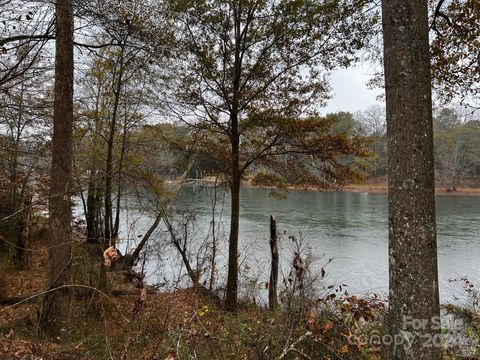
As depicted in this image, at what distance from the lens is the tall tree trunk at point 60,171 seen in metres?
4.54

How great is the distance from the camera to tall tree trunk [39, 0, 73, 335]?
14.9 feet

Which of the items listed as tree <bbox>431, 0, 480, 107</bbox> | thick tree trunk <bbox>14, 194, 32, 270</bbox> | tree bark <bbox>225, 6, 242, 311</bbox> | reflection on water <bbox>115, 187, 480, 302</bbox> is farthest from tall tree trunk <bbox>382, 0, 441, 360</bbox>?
reflection on water <bbox>115, 187, 480, 302</bbox>

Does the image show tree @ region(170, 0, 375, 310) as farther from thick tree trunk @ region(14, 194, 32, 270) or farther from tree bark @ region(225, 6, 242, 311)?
thick tree trunk @ region(14, 194, 32, 270)

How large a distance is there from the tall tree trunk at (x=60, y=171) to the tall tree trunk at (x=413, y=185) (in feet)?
13.0

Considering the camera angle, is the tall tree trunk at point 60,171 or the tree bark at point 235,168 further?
the tree bark at point 235,168

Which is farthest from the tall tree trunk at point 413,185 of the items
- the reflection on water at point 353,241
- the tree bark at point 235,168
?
the reflection on water at point 353,241

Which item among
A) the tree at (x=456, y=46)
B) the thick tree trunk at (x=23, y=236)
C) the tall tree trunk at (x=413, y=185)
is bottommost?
the thick tree trunk at (x=23, y=236)

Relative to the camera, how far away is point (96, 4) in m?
4.59

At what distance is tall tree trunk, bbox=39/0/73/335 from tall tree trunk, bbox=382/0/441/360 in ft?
13.0

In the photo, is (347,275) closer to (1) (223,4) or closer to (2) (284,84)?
(2) (284,84)

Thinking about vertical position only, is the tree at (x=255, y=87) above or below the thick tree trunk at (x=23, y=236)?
above

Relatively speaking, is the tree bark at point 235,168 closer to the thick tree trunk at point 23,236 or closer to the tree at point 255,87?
the tree at point 255,87

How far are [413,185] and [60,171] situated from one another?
163 inches

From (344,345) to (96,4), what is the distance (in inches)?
192
